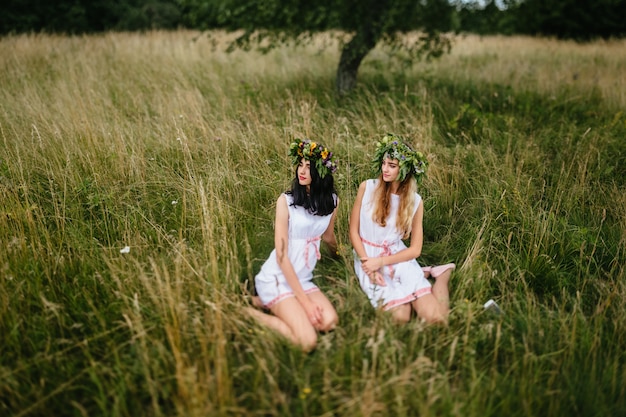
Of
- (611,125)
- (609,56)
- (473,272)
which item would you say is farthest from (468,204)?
(609,56)

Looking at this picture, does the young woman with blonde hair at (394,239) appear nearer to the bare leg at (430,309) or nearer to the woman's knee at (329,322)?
the bare leg at (430,309)

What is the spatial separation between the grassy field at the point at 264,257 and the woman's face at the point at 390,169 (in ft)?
2.17

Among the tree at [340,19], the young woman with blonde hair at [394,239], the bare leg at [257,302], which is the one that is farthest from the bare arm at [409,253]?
the tree at [340,19]

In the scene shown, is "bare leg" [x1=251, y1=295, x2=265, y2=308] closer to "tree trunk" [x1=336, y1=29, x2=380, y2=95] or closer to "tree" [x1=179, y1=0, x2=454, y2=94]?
"tree" [x1=179, y1=0, x2=454, y2=94]

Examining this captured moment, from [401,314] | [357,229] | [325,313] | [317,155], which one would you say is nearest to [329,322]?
[325,313]

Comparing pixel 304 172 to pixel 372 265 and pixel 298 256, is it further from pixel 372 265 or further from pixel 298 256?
pixel 372 265

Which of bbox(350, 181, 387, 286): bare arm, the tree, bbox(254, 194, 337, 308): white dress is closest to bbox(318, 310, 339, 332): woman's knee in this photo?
bbox(254, 194, 337, 308): white dress

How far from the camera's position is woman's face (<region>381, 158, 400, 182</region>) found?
9.71ft

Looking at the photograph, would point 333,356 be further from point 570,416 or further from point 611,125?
point 611,125

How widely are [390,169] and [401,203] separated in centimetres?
27

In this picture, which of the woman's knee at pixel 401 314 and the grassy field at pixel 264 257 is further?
the woman's knee at pixel 401 314

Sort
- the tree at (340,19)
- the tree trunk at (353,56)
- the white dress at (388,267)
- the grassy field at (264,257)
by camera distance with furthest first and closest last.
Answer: the tree trunk at (353,56) → the tree at (340,19) → the white dress at (388,267) → the grassy field at (264,257)

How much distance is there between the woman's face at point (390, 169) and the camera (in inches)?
116

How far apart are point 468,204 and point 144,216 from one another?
275cm
